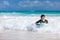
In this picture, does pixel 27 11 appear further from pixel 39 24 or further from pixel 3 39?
pixel 3 39

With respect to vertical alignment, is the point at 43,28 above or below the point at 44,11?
below

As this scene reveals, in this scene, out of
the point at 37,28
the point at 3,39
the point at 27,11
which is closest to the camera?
the point at 3,39

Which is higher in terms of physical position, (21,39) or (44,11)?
(44,11)

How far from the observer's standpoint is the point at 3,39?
2984 millimetres

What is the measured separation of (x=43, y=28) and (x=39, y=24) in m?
0.14

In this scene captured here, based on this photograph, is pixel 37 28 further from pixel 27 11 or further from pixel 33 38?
pixel 27 11

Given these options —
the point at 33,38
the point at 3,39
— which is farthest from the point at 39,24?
the point at 3,39

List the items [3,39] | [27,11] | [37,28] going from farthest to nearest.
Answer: [27,11], [37,28], [3,39]

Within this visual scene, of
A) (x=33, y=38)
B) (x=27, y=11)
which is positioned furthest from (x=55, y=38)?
(x=27, y=11)

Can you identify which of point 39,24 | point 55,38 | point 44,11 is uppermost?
point 44,11

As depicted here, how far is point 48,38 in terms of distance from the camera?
311cm

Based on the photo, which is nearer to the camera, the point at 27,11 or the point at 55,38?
the point at 55,38

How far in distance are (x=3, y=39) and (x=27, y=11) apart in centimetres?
1010

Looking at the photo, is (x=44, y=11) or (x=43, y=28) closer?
(x=43, y=28)
